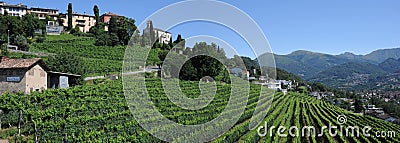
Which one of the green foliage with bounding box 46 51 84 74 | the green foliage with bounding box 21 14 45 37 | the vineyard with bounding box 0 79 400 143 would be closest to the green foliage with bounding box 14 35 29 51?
the green foliage with bounding box 21 14 45 37

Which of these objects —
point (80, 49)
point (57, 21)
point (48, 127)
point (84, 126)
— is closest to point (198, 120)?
point (84, 126)

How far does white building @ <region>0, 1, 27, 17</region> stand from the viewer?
261 ft

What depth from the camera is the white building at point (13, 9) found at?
261 feet

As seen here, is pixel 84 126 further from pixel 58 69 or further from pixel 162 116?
pixel 58 69

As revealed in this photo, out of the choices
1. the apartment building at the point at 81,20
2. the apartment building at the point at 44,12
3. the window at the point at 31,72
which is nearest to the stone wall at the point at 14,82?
the window at the point at 31,72

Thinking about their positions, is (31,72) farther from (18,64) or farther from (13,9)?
(13,9)

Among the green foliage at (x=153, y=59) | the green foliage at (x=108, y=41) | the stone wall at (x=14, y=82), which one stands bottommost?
the stone wall at (x=14, y=82)

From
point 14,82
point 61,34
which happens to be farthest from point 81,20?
point 14,82

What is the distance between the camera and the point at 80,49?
5669 centimetres

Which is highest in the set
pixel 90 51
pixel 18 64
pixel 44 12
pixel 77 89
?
pixel 44 12

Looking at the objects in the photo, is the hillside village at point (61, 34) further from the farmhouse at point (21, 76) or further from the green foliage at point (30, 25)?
the green foliage at point (30, 25)

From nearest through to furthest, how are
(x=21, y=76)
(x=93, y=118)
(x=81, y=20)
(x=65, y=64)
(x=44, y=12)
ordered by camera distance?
(x=93, y=118)
(x=21, y=76)
(x=65, y=64)
(x=81, y=20)
(x=44, y=12)

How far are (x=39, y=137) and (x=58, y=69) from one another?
19.4 m

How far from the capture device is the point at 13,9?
81.3 m
